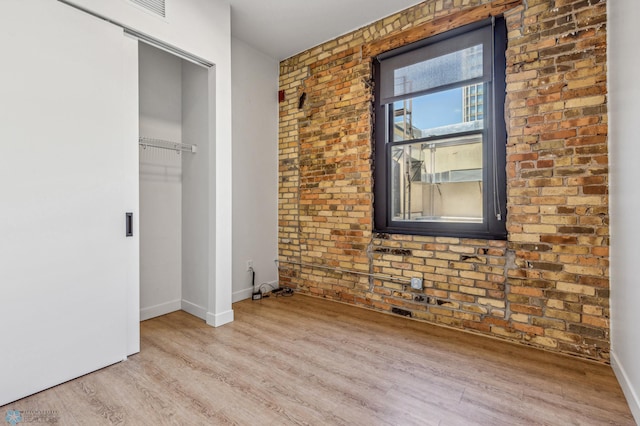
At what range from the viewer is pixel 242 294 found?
141 inches

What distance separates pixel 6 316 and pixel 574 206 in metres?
3.71

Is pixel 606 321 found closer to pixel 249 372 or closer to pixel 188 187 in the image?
pixel 249 372

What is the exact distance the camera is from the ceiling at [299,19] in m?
2.93

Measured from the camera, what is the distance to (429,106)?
3.03 metres

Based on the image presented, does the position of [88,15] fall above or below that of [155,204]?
above

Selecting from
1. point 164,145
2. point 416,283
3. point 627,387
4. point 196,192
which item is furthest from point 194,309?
point 627,387

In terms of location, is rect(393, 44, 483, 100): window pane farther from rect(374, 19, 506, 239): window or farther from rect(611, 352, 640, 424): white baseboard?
rect(611, 352, 640, 424): white baseboard

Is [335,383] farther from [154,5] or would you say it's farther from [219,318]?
[154,5]

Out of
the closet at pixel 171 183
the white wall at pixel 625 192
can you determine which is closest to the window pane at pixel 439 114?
the white wall at pixel 625 192

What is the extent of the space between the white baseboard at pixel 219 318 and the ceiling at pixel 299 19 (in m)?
2.96

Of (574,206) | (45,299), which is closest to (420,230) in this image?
(574,206)

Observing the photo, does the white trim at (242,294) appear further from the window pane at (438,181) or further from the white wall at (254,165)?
the window pane at (438,181)

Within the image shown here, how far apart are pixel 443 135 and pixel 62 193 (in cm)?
303

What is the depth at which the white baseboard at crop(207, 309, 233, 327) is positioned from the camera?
9.17 ft
